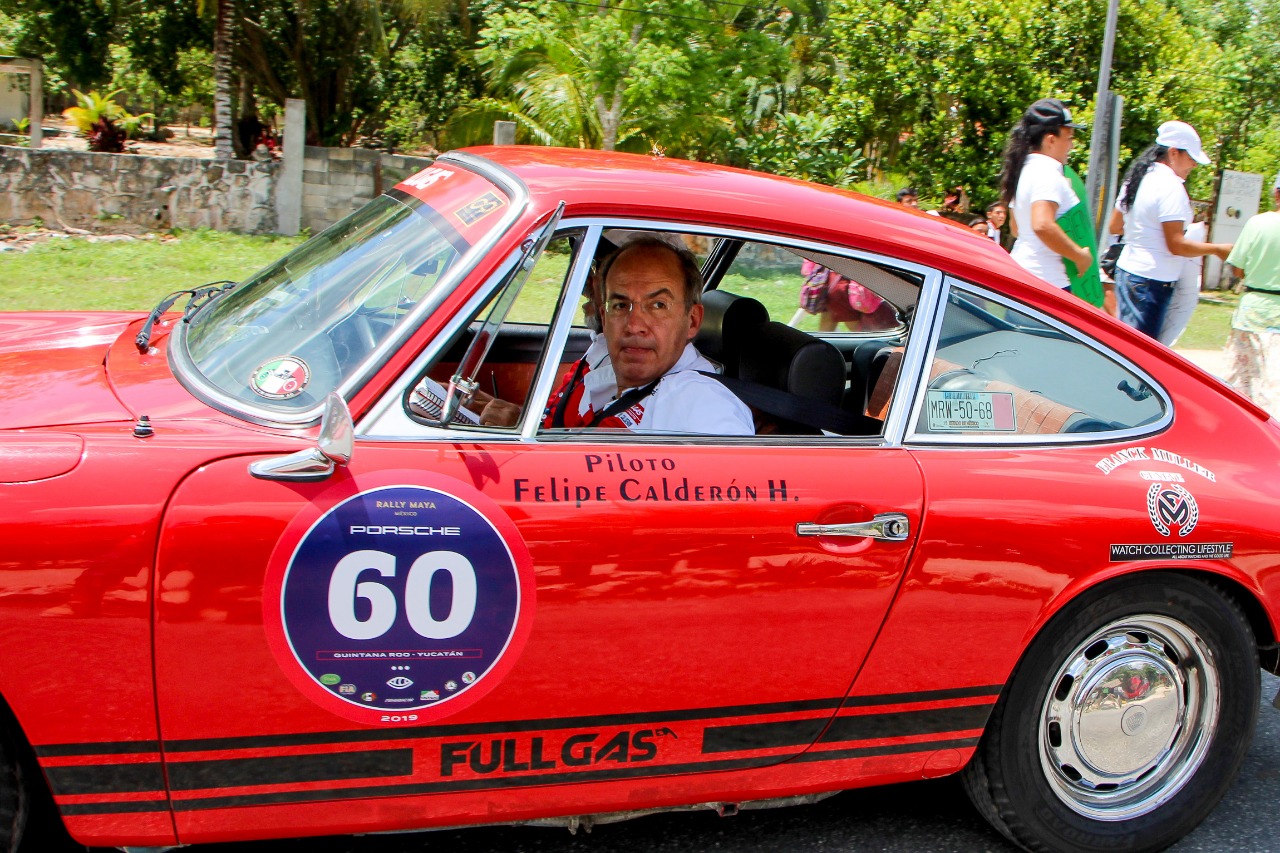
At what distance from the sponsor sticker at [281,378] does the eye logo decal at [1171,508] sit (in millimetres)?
1927

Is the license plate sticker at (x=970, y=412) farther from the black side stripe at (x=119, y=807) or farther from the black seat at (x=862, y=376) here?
the black side stripe at (x=119, y=807)

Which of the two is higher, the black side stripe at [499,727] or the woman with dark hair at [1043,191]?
the woman with dark hair at [1043,191]

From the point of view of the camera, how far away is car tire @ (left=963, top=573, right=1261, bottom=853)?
2.81 m

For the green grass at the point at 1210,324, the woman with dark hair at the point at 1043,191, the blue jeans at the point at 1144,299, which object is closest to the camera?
the woman with dark hair at the point at 1043,191

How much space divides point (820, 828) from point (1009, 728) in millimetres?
572

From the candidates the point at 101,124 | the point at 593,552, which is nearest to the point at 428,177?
the point at 593,552

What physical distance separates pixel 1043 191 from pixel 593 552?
3.76 meters

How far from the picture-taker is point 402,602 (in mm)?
2232

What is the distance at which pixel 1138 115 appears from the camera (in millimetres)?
17266

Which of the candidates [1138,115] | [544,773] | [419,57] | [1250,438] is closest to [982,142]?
[1138,115]

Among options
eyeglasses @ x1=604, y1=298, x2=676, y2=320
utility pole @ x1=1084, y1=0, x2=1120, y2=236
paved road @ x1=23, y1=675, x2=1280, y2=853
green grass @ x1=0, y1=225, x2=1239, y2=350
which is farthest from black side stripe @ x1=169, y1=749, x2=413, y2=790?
green grass @ x1=0, y1=225, x2=1239, y2=350

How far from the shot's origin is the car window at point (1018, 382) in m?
2.77

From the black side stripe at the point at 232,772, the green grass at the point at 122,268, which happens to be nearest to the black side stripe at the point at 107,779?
the black side stripe at the point at 232,772

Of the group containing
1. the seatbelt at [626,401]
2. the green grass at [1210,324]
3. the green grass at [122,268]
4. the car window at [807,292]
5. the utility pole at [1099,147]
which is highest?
the utility pole at [1099,147]
